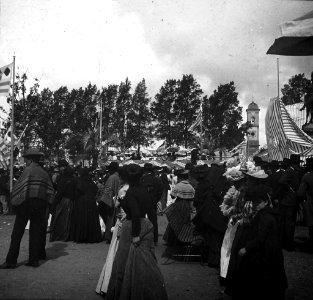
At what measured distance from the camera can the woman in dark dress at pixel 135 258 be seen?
4.85 metres

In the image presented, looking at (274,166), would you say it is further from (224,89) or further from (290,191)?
(224,89)

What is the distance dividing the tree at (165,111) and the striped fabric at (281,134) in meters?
49.0

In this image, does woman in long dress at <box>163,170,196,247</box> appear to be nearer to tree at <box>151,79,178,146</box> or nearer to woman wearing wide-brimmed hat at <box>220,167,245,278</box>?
woman wearing wide-brimmed hat at <box>220,167,245,278</box>

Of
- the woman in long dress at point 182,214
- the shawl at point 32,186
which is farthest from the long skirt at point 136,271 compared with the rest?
the woman in long dress at point 182,214

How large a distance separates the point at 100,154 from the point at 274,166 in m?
29.7

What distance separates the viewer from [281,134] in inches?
501

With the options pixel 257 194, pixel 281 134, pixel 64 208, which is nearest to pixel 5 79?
pixel 64 208

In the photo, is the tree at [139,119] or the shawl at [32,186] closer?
the shawl at [32,186]

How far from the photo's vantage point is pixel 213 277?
22.5ft

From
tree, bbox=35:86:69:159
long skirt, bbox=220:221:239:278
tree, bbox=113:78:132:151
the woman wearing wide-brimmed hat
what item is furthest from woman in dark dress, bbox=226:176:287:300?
tree, bbox=113:78:132:151

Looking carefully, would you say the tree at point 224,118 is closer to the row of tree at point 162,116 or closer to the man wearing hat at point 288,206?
the row of tree at point 162,116

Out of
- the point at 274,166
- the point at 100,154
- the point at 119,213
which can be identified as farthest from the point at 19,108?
the point at 119,213

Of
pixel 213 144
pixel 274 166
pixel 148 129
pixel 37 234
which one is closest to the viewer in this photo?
pixel 37 234

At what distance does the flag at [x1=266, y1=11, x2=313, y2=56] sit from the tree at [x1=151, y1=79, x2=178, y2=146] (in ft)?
191
